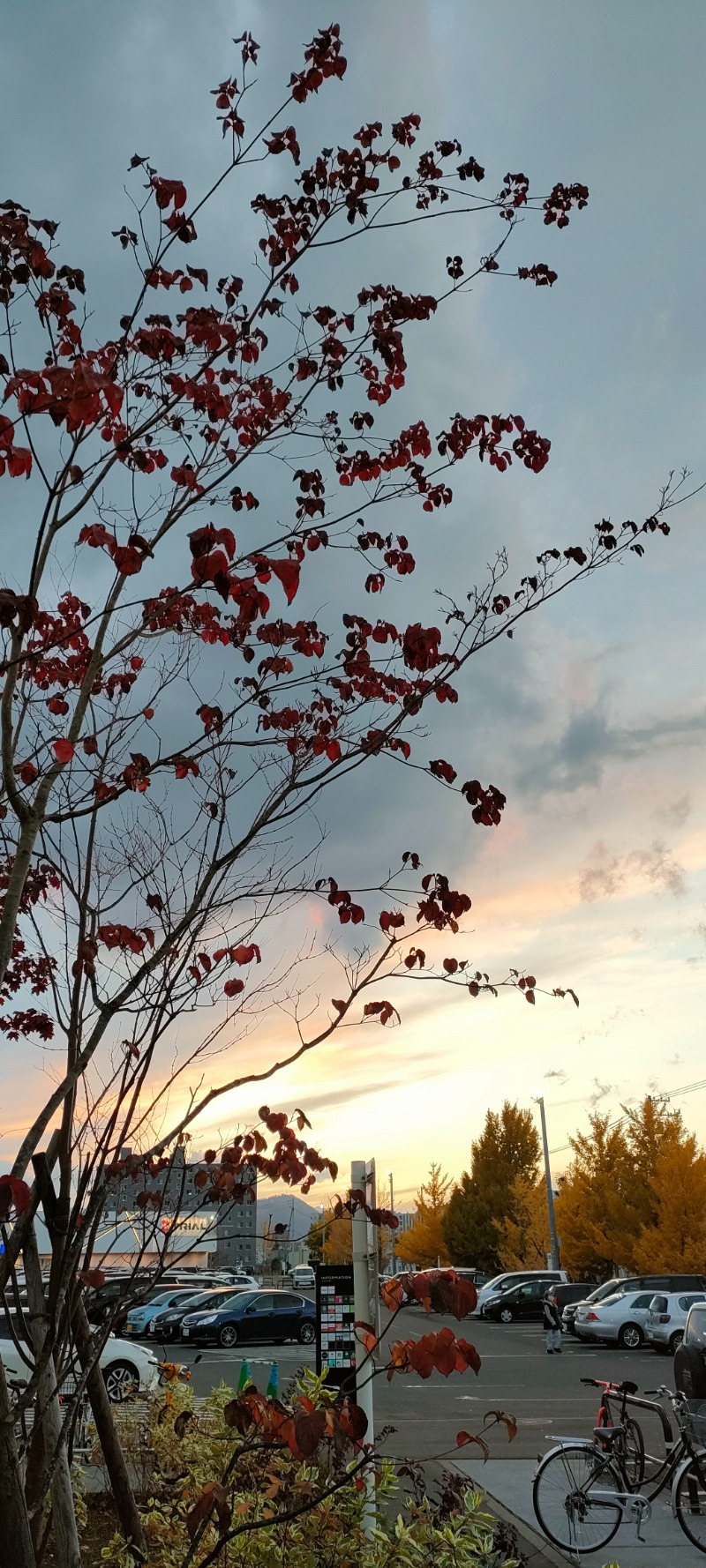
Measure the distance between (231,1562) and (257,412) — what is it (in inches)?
195

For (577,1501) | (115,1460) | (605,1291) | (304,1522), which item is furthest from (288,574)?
(605,1291)

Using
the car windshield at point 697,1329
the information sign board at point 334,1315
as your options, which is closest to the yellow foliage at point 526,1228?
the car windshield at point 697,1329

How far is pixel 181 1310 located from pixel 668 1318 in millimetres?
11959

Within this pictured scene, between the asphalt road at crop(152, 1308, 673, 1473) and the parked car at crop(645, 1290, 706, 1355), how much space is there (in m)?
0.46

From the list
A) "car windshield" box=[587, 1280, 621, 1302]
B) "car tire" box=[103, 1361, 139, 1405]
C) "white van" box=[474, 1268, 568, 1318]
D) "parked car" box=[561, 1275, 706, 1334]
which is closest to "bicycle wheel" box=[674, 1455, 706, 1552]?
"car tire" box=[103, 1361, 139, 1405]

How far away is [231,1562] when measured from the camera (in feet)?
16.3

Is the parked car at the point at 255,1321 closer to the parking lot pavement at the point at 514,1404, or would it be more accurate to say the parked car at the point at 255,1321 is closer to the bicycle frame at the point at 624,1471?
the parking lot pavement at the point at 514,1404

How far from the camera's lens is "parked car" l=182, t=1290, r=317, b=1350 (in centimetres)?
2603

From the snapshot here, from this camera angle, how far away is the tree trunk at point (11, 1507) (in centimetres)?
290

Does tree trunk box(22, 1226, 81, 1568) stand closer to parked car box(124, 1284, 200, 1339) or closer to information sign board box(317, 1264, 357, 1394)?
information sign board box(317, 1264, 357, 1394)

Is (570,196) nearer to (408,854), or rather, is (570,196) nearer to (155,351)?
(155,351)

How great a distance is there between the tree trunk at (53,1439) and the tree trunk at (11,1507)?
0.51 m

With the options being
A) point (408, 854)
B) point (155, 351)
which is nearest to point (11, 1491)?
point (408, 854)

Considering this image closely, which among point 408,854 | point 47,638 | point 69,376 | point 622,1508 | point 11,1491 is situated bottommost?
point 622,1508
